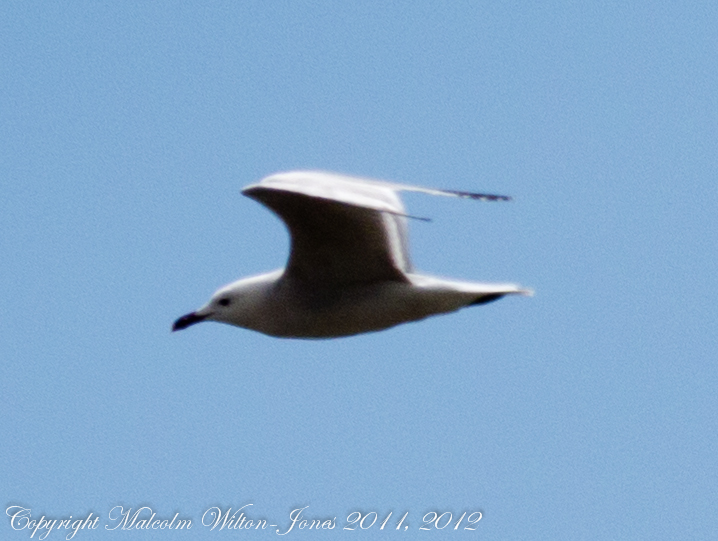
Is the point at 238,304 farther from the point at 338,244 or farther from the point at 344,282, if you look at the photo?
the point at 338,244

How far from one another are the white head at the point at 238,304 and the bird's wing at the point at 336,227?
35 cm

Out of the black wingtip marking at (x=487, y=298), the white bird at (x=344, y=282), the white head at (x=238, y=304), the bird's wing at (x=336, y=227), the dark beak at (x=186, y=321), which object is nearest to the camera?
the bird's wing at (x=336, y=227)

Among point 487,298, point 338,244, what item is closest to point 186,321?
point 338,244

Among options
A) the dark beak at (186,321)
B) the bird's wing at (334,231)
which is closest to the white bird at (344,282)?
the bird's wing at (334,231)

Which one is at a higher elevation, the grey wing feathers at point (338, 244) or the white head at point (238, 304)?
the grey wing feathers at point (338, 244)

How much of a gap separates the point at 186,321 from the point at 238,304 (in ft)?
2.04

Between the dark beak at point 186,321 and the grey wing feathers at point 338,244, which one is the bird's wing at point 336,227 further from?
the dark beak at point 186,321

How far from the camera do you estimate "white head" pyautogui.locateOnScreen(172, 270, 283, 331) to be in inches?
445

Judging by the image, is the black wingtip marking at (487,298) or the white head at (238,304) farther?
the white head at (238,304)

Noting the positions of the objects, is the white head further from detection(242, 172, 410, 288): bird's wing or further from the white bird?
detection(242, 172, 410, 288): bird's wing

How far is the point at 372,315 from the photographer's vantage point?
427 inches

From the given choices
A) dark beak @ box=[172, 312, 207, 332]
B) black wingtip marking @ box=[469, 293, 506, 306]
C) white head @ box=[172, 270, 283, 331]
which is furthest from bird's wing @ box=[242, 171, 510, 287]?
dark beak @ box=[172, 312, 207, 332]

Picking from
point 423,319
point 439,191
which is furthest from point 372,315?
point 439,191

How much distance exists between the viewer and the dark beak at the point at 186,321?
469 inches
